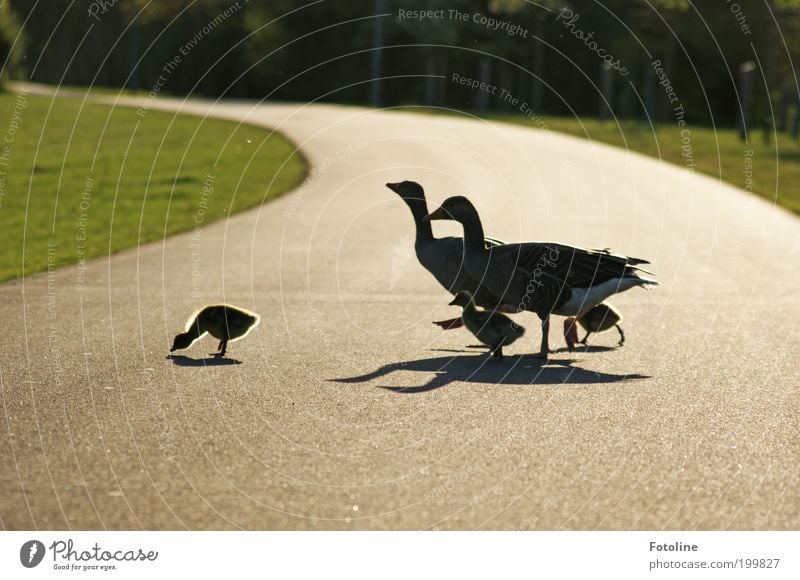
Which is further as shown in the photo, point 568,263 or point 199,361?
point 199,361

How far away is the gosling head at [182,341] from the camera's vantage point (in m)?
10.1

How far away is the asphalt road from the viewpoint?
625cm

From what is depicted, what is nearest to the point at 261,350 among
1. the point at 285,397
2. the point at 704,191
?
the point at 285,397

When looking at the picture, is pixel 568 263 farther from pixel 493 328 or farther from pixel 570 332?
pixel 570 332

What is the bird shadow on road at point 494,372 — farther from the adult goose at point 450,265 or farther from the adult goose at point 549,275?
the adult goose at point 450,265

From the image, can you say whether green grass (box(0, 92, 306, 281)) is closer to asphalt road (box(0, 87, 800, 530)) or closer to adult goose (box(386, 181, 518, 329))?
asphalt road (box(0, 87, 800, 530))

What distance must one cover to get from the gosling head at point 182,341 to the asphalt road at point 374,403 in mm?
170

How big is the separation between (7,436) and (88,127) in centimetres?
3889

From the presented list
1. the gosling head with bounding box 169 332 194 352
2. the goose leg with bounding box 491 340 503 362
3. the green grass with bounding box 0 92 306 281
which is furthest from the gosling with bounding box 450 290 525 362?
the green grass with bounding box 0 92 306 281

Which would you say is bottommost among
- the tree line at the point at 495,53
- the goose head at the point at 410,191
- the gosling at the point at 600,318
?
the gosling at the point at 600,318

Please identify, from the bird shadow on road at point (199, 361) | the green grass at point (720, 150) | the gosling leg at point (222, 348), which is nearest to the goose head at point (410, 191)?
the gosling leg at point (222, 348)

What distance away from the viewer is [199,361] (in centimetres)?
989
